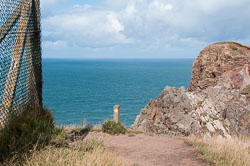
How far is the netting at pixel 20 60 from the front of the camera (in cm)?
672

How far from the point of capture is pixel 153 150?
9.12 m

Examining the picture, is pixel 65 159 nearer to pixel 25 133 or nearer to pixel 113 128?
pixel 25 133

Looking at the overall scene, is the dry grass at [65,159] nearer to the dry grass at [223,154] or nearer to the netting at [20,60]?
the netting at [20,60]

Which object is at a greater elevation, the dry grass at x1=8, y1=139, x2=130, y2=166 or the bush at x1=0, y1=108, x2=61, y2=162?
the bush at x1=0, y1=108, x2=61, y2=162

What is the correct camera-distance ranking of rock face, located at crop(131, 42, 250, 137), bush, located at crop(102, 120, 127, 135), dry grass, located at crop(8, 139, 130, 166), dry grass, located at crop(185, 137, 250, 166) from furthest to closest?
rock face, located at crop(131, 42, 250, 137), bush, located at crop(102, 120, 127, 135), dry grass, located at crop(185, 137, 250, 166), dry grass, located at crop(8, 139, 130, 166)

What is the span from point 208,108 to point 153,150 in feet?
34.3

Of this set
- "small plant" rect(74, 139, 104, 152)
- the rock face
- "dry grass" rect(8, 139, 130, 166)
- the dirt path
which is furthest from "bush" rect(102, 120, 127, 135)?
"dry grass" rect(8, 139, 130, 166)

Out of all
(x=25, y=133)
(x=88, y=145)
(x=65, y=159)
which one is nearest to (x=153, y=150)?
(x=88, y=145)

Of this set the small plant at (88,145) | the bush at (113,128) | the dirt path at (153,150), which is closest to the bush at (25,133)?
the small plant at (88,145)

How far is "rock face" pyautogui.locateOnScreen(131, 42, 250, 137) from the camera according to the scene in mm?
16516

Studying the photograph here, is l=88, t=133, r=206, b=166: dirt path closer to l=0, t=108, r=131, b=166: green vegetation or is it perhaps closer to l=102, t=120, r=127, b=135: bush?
l=102, t=120, r=127, b=135: bush

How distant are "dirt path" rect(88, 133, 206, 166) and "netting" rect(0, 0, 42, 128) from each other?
10.0ft

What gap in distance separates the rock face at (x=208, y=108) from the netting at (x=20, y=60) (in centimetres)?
909

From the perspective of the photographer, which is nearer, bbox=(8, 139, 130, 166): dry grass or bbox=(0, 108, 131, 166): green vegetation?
bbox=(8, 139, 130, 166): dry grass
